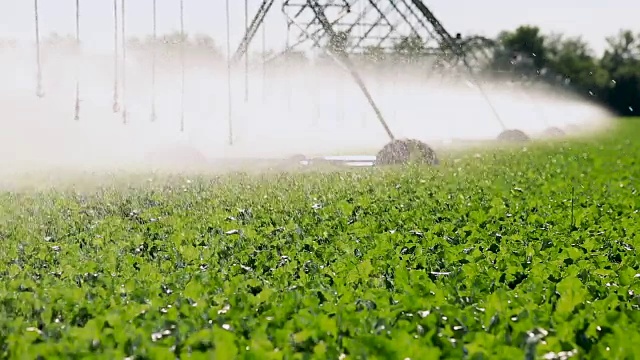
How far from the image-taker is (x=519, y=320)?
177 inches

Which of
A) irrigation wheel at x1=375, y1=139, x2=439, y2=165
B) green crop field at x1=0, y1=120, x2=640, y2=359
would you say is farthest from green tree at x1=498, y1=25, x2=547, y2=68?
green crop field at x1=0, y1=120, x2=640, y2=359

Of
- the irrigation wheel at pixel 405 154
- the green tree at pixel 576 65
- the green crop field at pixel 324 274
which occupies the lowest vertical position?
the green crop field at pixel 324 274

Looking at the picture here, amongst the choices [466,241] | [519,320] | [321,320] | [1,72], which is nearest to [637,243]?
[466,241]

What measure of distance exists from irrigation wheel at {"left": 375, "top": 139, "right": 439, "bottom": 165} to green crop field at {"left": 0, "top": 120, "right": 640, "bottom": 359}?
7.03 meters

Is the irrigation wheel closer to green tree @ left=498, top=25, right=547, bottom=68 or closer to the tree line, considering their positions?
the tree line

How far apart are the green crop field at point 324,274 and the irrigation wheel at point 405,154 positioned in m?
7.03

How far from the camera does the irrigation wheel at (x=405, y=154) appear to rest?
19.8 m

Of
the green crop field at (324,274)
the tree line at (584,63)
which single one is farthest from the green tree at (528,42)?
the green crop field at (324,274)

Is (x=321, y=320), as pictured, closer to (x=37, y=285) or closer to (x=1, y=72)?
(x=37, y=285)

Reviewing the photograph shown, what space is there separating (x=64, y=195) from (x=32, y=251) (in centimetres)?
549

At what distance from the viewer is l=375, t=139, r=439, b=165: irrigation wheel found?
19812mm

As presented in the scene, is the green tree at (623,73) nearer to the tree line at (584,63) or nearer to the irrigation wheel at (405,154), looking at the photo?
the tree line at (584,63)

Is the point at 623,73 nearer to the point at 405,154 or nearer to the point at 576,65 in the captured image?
the point at 576,65

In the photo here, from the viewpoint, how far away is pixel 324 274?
6.23 meters
